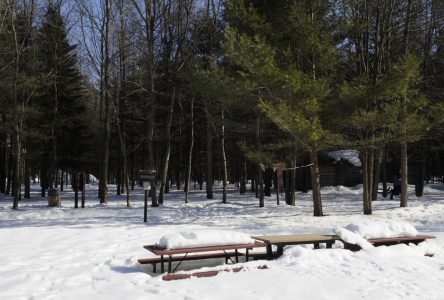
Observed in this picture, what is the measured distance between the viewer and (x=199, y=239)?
28.5 feet

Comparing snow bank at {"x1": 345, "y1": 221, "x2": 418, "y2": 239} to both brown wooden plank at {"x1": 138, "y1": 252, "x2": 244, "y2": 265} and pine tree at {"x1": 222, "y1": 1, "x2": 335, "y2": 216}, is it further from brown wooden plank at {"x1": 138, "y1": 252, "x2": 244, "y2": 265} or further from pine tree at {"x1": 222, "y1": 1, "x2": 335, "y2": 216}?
pine tree at {"x1": 222, "y1": 1, "x2": 335, "y2": 216}

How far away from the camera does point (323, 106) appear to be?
56.0 feet

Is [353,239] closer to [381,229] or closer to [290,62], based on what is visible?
[381,229]

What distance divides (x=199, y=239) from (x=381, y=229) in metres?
4.39

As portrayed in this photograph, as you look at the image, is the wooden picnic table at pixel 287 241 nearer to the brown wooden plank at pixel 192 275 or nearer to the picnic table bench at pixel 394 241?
the picnic table bench at pixel 394 241

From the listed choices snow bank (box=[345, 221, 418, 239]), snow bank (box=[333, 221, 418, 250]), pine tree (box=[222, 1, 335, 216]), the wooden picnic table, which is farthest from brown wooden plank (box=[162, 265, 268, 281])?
pine tree (box=[222, 1, 335, 216])

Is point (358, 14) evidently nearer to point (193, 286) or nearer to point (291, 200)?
point (291, 200)

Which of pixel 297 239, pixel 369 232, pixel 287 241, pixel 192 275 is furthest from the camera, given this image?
pixel 369 232

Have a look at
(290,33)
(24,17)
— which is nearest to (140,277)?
(290,33)

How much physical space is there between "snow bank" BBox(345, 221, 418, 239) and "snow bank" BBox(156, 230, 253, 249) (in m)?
2.86

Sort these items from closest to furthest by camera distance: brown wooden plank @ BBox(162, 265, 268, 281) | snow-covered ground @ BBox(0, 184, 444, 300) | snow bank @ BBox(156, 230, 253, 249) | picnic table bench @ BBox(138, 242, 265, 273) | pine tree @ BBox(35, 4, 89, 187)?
1. snow-covered ground @ BBox(0, 184, 444, 300)
2. brown wooden plank @ BBox(162, 265, 268, 281)
3. picnic table bench @ BBox(138, 242, 265, 273)
4. snow bank @ BBox(156, 230, 253, 249)
5. pine tree @ BBox(35, 4, 89, 187)

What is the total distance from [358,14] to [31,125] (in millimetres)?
22342

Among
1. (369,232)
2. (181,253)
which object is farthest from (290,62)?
(181,253)

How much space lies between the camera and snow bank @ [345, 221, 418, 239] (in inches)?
413
